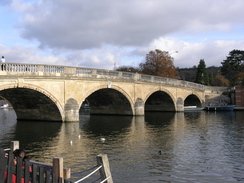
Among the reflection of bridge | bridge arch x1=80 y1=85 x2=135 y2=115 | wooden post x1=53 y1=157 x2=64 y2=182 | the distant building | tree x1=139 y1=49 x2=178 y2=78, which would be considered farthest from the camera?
tree x1=139 y1=49 x2=178 y2=78

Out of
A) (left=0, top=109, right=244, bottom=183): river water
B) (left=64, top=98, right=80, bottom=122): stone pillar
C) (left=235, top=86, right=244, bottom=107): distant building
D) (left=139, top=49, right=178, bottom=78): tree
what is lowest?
(left=0, top=109, right=244, bottom=183): river water

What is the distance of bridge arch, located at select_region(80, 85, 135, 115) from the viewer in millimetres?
29777

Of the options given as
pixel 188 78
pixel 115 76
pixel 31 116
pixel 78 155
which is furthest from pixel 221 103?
pixel 188 78

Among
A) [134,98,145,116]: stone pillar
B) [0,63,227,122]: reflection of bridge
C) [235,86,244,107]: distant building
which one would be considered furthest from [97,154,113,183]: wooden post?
[235,86,244,107]: distant building

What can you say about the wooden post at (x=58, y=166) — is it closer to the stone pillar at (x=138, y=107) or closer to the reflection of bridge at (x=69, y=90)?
the reflection of bridge at (x=69, y=90)

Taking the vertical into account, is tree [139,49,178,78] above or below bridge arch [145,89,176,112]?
above

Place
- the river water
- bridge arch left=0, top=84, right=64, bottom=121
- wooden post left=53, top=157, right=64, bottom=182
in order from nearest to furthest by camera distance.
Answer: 1. wooden post left=53, top=157, right=64, bottom=182
2. the river water
3. bridge arch left=0, top=84, right=64, bottom=121

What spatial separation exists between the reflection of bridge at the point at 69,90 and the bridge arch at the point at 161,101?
1.51 ft

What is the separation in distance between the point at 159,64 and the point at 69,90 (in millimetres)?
33236

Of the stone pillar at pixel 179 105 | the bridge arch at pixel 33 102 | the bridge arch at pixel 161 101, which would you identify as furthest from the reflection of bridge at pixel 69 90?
the stone pillar at pixel 179 105

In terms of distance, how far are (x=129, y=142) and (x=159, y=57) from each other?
137 feet

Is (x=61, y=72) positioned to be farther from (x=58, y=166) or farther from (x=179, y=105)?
(x=179, y=105)

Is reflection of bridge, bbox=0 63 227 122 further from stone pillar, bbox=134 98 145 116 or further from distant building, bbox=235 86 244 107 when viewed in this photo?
distant building, bbox=235 86 244 107

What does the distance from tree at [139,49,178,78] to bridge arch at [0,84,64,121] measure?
32.1 metres
